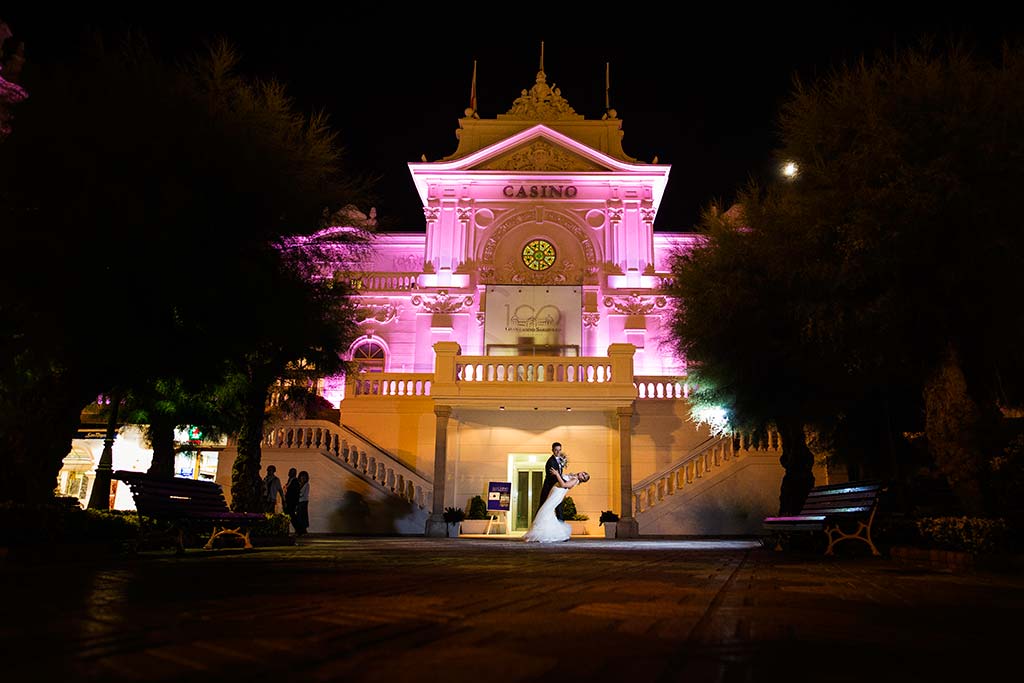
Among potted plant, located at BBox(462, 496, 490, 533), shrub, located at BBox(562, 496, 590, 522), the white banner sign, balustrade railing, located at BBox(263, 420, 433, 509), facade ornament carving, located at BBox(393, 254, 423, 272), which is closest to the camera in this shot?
shrub, located at BBox(562, 496, 590, 522)

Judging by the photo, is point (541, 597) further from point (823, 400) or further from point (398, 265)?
point (398, 265)

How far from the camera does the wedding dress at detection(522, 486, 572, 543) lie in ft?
50.4

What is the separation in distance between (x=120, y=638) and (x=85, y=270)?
693 centimetres

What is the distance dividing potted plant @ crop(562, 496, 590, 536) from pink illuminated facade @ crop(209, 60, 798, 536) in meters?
0.14

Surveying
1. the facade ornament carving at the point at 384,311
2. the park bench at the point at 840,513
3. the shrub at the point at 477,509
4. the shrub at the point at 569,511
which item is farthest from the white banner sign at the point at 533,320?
the park bench at the point at 840,513

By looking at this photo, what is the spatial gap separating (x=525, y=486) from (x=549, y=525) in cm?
654

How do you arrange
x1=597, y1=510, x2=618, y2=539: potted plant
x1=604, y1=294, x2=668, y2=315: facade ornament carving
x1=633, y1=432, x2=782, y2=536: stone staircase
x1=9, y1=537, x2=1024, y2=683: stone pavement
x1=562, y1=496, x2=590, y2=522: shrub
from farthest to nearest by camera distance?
1. x1=604, y1=294, x2=668, y2=315: facade ornament carving
2. x1=633, y1=432, x2=782, y2=536: stone staircase
3. x1=562, y1=496, x2=590, y2=522: shrub
4. x1=597, y1=510, x2=618, y2=539: potted plant
5. x1=9, y1=537, x2=1024, y2=683: stone pavement

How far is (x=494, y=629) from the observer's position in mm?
3021

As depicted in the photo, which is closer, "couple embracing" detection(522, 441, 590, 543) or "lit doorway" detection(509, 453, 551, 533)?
"couple embracing" detection(522, 441, 590, 543)

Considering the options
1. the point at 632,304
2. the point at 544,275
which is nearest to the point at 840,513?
the point at 632,304

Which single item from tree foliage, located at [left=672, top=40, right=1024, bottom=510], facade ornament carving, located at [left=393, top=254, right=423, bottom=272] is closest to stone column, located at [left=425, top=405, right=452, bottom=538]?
tree foliage, located at [left=672, top=40, right=1024, bottom=510]

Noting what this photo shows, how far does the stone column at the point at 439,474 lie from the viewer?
1900cm

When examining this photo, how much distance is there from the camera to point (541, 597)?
171 inches

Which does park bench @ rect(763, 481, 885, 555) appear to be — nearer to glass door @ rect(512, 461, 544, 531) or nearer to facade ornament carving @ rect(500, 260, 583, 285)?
glass door @ rect(512, 461, 544, 531)
